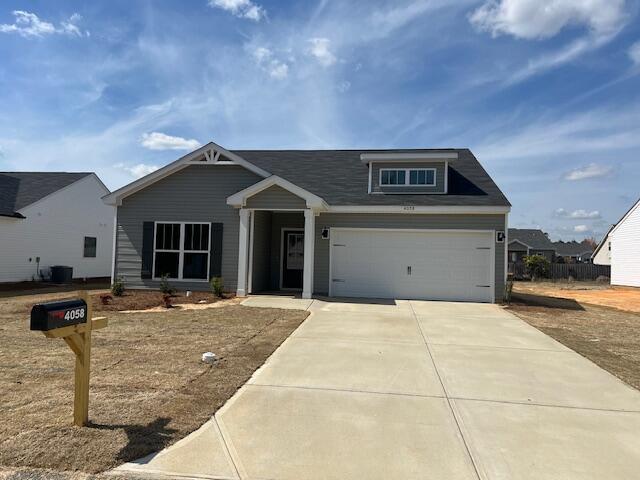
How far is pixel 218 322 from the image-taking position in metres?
9.32

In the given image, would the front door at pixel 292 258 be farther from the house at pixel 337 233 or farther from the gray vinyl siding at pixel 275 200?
the gray vinyl siding at pixel 275 200

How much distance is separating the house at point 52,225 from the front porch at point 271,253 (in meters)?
10.9

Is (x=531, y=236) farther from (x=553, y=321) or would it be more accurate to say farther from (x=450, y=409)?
(x=450, y=409)

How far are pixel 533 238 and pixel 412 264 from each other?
49258 mm

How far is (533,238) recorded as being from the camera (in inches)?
2263

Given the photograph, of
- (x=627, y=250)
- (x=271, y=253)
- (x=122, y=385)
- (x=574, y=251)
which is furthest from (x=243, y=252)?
(x=574, y=251)

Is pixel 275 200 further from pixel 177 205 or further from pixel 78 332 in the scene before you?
pixel 78 332

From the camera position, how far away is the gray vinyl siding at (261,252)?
14633 mm

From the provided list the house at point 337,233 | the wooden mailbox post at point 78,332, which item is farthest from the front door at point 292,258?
the wooden mailbox post at point 78,332

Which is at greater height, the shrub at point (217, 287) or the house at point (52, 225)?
the house at point (52, 225)

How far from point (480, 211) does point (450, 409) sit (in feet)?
33.5

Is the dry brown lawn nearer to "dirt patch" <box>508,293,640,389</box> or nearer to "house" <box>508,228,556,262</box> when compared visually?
"dirt patch" <box>508,293,640,389</box>

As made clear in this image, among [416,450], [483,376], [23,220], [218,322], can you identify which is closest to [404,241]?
[218,322]

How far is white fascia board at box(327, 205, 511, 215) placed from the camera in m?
13.9
